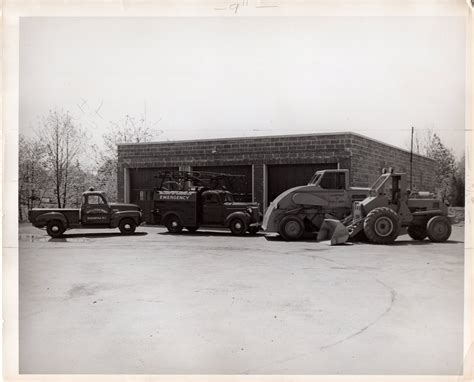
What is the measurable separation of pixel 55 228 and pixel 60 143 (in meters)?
A: 4.48

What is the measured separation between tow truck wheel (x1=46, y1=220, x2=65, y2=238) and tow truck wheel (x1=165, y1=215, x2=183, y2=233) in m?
3.37

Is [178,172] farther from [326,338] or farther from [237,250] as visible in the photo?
[326,338]

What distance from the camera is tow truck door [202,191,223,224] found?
15.3 m

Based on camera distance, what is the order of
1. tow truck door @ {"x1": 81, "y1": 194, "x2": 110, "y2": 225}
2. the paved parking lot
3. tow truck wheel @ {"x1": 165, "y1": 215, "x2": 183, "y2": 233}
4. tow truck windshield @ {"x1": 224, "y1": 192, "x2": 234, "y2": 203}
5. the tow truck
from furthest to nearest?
tow truck windshield @ {"x1": 224, "y1": 192, "x2": 234, "y2": 203} < tow truck wheel @ {"x1": 165, "y1": 215, "x2": 183, "y2": 233} < the tow truck < tow truck door @ {"x1": 81, "y1": 194, "x2": 110, "y2": 225} < the paved parking lot

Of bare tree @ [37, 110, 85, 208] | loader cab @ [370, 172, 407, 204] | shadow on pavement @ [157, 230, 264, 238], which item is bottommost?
shadow on pavement @ [157, 230, 264, 238]

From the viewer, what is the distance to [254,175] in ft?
57.0

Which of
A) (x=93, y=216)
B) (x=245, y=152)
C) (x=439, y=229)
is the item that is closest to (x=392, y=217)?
(x=439, y=229)

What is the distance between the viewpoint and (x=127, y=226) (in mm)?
14680

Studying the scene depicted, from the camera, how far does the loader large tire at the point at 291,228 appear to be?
13.0 metres

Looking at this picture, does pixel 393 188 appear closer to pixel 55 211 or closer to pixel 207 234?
pixel 207 234

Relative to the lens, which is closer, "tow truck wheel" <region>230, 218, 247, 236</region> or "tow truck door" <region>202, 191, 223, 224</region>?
"tow truck wheel" <region>230, 218, 247, 236</region>

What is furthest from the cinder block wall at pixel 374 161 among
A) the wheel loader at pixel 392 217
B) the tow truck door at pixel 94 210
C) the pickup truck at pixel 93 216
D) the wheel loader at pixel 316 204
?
the tow truck door at pixel 94 210

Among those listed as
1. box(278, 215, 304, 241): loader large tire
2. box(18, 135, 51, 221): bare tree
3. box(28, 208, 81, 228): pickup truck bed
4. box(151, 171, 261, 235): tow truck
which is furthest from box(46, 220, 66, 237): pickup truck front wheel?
box(278, 215, 304, 241): loader large tire

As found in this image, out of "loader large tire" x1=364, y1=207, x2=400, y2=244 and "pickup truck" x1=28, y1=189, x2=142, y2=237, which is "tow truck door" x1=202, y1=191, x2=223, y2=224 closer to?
"pickup truck" x1=28, y1=189, x2=142, y2=237
